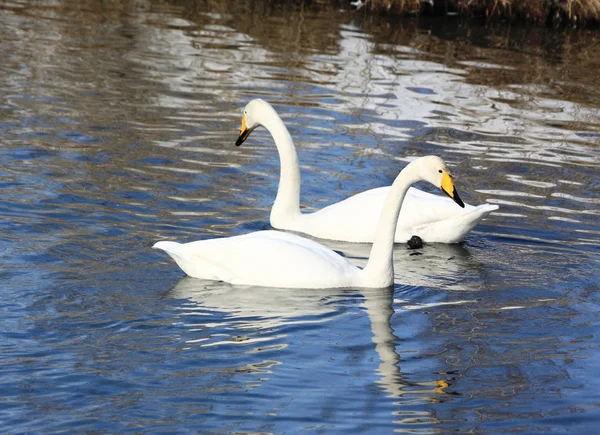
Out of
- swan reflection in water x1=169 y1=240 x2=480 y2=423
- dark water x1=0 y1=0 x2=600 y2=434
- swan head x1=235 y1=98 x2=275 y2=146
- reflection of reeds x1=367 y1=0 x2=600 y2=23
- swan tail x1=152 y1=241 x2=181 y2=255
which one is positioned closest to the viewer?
dark water x1=0 y1=0 x2=600 y2=434

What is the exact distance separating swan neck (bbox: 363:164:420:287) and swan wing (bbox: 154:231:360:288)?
0.63 ft

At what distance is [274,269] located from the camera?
804 cm

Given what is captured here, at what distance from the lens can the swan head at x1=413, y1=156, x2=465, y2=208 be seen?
8102 mm

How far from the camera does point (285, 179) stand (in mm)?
10492

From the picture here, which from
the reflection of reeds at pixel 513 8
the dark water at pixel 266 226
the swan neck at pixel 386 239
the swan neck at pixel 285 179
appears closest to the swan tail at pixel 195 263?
the dark water at pixel 266 226

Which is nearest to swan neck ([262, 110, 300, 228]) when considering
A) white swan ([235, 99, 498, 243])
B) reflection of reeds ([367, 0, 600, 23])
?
white swan ([235, 99, 498, 243])

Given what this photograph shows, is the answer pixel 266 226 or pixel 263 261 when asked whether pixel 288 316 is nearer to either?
pixel 263 261

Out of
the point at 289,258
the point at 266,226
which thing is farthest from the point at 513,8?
the point at 289,258

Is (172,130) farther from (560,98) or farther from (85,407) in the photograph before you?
(85,407)

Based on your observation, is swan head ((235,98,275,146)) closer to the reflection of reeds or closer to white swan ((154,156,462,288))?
white swan ((154,156,462,288))

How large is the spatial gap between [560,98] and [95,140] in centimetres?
774

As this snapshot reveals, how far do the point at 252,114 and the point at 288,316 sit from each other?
351 cm

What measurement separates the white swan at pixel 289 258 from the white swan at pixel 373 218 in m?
1.48

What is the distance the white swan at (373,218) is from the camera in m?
9.79
